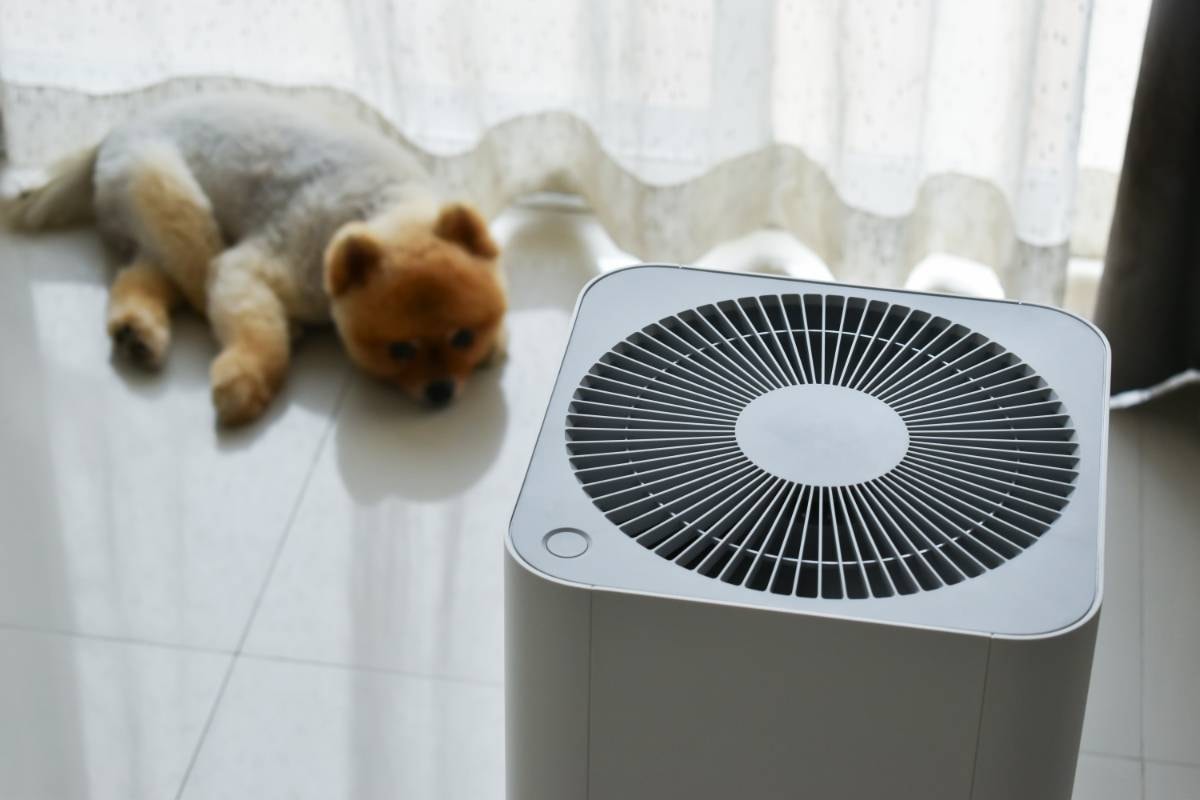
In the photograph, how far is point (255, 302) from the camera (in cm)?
176

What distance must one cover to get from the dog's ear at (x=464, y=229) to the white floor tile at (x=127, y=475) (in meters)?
0.22

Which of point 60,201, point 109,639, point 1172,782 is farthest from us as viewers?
point 60,201

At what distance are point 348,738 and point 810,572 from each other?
2.28 ft

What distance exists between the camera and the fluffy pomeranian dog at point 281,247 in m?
1.68

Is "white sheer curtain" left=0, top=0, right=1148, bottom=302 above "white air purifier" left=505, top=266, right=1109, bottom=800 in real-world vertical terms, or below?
below

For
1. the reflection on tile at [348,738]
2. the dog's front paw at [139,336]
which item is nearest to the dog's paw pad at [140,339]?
the dog's front paw at [139,336]

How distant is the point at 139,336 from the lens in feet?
5.81

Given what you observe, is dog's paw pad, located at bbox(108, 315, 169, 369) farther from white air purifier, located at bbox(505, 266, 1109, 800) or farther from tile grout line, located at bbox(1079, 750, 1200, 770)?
tile grout line, located at bbox(1079, 750, 1200, 770)

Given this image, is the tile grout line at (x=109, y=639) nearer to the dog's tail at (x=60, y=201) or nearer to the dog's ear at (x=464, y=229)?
the dog's ear at (x=464, y=229)

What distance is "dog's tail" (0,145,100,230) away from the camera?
1960 millimetres

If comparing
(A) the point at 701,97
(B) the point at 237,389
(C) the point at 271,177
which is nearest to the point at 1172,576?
(A) the point at 701,97

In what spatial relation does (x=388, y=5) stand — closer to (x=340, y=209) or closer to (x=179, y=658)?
(x=340, y=209)

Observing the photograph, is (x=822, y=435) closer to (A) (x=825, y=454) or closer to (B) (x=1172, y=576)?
(A) (x=825, y=454)

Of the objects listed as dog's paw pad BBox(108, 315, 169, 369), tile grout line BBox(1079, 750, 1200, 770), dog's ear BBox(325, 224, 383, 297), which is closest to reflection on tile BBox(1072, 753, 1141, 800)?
tile grout line BBox(1079, 750, 1200, 770)
